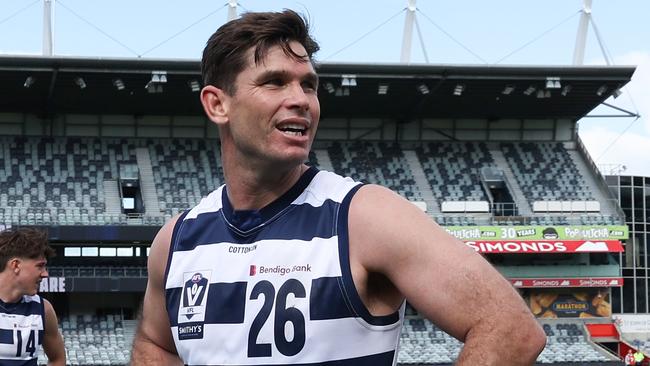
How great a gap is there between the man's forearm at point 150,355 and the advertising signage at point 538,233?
3440 cm

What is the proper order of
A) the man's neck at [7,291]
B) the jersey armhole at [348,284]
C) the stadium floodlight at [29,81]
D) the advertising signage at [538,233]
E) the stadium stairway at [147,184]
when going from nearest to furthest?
the jersey armhole at [348,284]
the man's neck at [7,291]
the stadium floodlight at [29,81]
the stadium stairway at [147,184]
the advertising signage at [538,233]

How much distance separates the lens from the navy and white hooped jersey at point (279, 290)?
308cm

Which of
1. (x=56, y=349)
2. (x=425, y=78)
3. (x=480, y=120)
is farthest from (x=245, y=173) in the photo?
(x=480, y=120)

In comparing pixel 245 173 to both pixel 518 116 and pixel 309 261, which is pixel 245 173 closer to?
pixel 309 261

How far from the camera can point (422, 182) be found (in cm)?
4162

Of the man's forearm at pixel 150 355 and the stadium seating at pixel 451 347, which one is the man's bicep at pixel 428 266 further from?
the stadium seating at pixel 451 347

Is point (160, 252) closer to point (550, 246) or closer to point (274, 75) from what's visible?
point (274, 75)

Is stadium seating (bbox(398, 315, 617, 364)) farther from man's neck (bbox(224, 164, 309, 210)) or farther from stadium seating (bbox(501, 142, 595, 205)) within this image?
man's neck (bbox(224, 164, 309, 210))

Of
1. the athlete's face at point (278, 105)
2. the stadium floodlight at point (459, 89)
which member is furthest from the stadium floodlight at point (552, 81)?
the athlete's face at point (278, 105)

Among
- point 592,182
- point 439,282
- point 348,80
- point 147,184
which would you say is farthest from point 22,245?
point 592,182

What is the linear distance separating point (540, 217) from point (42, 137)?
18.4m

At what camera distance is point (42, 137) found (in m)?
40.7

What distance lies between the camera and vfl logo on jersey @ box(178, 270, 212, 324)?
334 cm

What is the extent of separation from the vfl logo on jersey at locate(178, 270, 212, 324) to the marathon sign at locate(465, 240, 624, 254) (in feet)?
116
